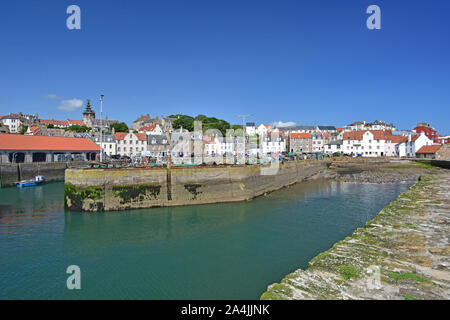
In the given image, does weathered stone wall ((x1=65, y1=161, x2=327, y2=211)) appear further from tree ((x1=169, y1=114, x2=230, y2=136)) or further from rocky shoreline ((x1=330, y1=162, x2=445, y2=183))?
tree ((x1=169, y1=114, x2=230, y2=136))

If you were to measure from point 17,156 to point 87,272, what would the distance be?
4202 cm

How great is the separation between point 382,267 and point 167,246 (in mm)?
11845

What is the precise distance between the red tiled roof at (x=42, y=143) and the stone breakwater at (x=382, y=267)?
168 ft

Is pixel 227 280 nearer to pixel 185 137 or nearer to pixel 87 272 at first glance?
pixel 87 272

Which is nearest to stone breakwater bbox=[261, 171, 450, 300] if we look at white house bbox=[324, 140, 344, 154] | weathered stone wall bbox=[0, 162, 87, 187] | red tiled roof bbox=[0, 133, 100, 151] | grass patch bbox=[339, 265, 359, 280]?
grass patch bbox=[339, 265, 359, 280]

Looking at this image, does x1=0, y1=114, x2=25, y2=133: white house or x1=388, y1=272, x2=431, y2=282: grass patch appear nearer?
x1=388, y1=272, x2=431, y2=282: grass patch

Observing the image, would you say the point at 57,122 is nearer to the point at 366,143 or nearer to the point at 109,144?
the point at 109,144

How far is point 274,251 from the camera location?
1478 centimetres

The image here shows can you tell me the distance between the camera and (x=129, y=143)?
80750mm

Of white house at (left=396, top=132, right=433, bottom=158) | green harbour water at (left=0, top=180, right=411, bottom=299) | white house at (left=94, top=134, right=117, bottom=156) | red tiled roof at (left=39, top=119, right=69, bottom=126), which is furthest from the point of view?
red tiled roof at (left=39, top=119, right=69, bottom=126)

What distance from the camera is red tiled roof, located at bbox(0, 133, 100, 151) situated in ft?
144

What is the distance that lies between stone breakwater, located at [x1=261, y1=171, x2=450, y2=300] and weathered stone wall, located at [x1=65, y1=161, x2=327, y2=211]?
17.0 meters

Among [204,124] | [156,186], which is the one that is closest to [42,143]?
[156,186]
